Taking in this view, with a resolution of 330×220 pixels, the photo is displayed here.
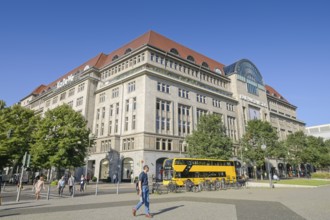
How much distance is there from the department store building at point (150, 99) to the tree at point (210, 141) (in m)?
5.98

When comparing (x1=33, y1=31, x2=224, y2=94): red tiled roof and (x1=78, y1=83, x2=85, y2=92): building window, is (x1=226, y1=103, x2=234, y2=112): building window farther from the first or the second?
(x1=78, y1=83, x2=85, y2=92): building window

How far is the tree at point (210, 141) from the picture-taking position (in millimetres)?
36938

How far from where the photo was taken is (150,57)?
45.4m

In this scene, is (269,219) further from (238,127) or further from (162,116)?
(238,127)

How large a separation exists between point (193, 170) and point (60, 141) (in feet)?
60.6

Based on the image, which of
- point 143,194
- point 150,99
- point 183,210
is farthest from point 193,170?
point 143,194

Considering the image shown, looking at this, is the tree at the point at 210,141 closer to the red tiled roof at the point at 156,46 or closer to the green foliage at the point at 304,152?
the red tiled roof at the point at 156,46

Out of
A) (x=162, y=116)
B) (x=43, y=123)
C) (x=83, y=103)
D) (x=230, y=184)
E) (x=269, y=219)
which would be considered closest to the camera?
(x=269, y=219)

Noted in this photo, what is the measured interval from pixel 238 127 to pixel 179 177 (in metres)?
37.6

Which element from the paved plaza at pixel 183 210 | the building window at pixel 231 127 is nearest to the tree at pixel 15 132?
the paved plaza at pixel 183 210

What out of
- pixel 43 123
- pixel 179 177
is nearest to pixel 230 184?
pixel 179 177

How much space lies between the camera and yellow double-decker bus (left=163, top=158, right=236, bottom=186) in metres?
25.7

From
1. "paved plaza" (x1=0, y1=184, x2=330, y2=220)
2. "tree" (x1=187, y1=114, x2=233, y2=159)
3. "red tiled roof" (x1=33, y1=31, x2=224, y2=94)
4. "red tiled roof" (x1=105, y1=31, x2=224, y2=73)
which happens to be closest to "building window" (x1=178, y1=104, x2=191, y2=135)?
"tree" (x1=187, y1=114, x2=233, y2=159)

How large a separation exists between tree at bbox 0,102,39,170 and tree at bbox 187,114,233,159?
84.2 ft
